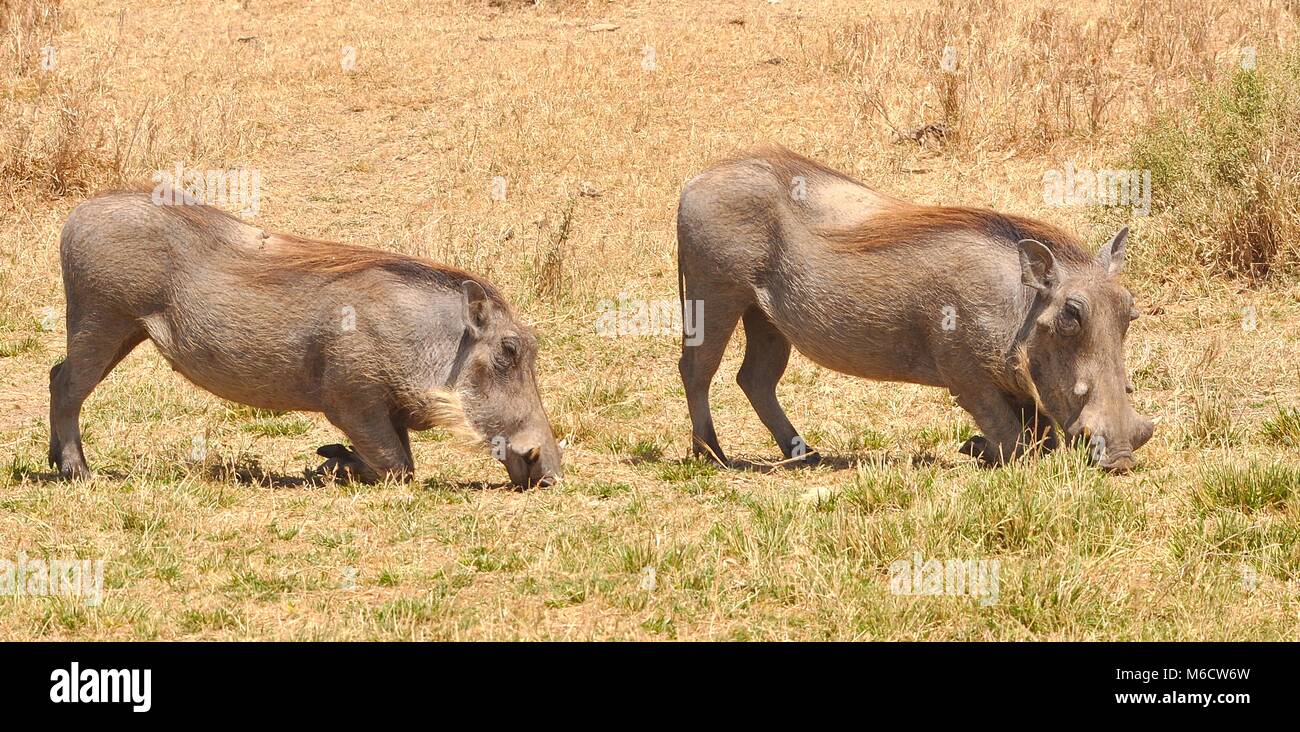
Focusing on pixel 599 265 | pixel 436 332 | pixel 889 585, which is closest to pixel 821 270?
pixel 436 332

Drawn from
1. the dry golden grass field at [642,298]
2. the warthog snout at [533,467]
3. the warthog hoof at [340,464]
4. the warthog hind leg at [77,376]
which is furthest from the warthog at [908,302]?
the warthog hind leg at [77,376]

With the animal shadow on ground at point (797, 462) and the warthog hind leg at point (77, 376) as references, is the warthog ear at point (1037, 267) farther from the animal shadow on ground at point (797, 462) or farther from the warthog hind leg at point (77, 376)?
the warthog hind leg at point (77, 376)

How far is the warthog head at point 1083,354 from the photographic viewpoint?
5.64 metres

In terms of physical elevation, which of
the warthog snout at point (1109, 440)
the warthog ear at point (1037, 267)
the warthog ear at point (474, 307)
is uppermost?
the warthog ear at point (1037, 267)

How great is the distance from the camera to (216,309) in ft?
19.5

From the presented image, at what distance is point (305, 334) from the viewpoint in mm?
5895

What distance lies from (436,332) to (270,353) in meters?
0.65

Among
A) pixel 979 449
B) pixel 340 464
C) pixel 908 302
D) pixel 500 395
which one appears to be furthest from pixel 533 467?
pixel 979 449

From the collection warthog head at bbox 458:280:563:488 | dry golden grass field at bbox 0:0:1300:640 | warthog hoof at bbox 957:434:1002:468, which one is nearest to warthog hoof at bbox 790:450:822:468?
dry golden grass field at bbox 0:0:1300:640

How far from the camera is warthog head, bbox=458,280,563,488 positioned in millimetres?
5984

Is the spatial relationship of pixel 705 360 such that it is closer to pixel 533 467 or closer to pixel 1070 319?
pixel 533 467

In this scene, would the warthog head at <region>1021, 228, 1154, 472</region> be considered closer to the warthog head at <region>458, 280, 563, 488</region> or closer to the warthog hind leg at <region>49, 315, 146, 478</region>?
the warthog head at <region>458, 280, 563, 488</region>

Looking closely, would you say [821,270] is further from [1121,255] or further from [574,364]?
[574,364]

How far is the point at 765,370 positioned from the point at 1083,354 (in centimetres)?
152
